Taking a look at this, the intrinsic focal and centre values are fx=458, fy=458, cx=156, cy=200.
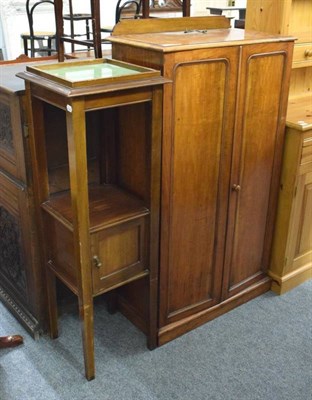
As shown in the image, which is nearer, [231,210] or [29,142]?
[29,142]

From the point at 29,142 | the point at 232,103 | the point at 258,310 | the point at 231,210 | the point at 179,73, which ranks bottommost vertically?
the point at 258,310

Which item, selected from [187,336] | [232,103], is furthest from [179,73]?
[187,336]

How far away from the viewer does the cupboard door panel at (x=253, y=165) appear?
1.89 meters

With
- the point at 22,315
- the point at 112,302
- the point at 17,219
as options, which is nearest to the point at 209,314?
the point at 112,302

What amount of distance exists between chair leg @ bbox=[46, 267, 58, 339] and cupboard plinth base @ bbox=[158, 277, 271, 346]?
47 cm

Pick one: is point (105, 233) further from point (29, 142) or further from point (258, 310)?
point (258, 310)

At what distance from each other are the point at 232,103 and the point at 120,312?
3.73 ft

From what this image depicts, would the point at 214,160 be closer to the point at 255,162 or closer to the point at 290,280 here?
the point at 255,162

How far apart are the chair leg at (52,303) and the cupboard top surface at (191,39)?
99cm

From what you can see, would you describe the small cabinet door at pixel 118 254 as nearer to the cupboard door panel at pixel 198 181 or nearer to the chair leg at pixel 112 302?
the cupboard door panel at pixel 198 181

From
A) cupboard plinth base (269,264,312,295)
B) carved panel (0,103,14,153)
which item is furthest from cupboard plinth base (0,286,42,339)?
cupboard plinth base (269,264,312,295)

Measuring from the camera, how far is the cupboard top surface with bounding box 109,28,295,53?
5.33 feet

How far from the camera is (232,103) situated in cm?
184

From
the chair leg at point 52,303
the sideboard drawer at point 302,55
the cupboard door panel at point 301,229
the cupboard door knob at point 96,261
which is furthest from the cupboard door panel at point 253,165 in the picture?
the chair leg at point 52,303
